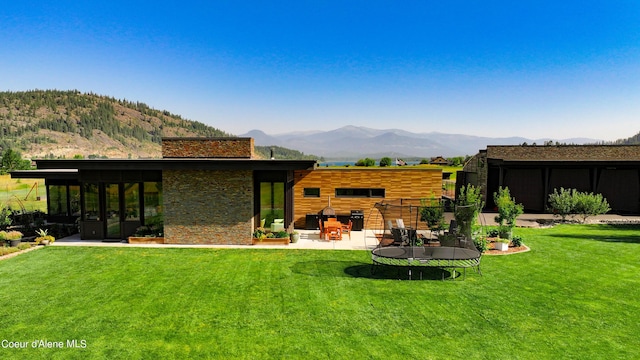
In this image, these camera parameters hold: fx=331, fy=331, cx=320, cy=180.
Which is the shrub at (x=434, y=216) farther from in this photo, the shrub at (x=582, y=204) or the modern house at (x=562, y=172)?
the modern house at (x=562, y=172)

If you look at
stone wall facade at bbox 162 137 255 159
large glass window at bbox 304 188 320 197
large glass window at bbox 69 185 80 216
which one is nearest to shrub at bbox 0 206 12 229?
large glass window at bbox 69 185 80 216

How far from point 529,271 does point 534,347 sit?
Result: 481 cm

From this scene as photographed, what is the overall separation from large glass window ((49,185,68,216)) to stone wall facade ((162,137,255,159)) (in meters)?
6.62

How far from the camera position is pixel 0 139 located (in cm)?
9938

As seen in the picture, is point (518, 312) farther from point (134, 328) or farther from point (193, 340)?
point (134, 328)

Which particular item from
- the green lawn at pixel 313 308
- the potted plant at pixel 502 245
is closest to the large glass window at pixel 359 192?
the green lawn at pixel 313 308

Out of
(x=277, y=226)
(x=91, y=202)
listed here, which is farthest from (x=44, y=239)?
(x=277, y=226)

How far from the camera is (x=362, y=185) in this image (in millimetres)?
17203

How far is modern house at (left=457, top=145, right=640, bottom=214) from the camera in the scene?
22.7 meters

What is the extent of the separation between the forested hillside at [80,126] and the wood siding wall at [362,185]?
8957cm

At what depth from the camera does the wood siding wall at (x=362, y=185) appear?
56.2ft

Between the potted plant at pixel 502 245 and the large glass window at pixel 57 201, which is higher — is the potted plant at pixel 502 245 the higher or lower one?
the lower one

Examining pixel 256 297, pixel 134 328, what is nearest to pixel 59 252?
pixel 134 328

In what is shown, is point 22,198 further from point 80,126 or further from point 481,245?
point 80,126
